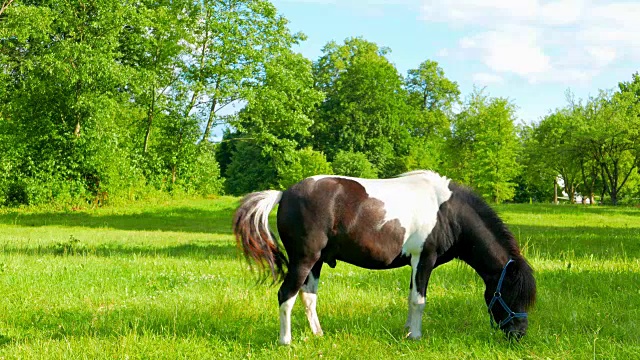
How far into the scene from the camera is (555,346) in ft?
18.1

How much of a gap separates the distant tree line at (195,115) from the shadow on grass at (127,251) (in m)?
14.7

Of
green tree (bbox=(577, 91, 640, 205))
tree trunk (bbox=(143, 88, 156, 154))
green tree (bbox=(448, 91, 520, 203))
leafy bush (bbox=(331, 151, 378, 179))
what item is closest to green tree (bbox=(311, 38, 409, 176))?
leafy bush (bbox=(331, 151, 378, 179))

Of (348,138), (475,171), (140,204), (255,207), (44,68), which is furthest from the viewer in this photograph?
(348,138)

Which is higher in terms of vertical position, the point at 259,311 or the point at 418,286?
the point at 418,286

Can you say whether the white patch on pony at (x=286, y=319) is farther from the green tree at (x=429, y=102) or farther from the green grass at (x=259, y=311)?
the green tree at (x=429, y=102)

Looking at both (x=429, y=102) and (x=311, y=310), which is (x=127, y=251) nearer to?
(x=311, y=310)

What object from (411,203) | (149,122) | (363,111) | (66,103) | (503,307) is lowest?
(503,307)

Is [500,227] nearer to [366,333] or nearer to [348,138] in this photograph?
[366,333]

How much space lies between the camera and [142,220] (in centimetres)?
2492

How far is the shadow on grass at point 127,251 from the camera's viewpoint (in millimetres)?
12492

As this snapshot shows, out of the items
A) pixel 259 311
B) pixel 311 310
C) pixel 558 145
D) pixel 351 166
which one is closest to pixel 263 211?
pixel 311 310

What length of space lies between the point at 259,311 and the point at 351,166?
48.0 m

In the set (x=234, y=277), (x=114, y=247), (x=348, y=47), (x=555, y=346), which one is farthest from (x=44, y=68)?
(x=348, y=47)

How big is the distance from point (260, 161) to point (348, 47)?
16543mm
